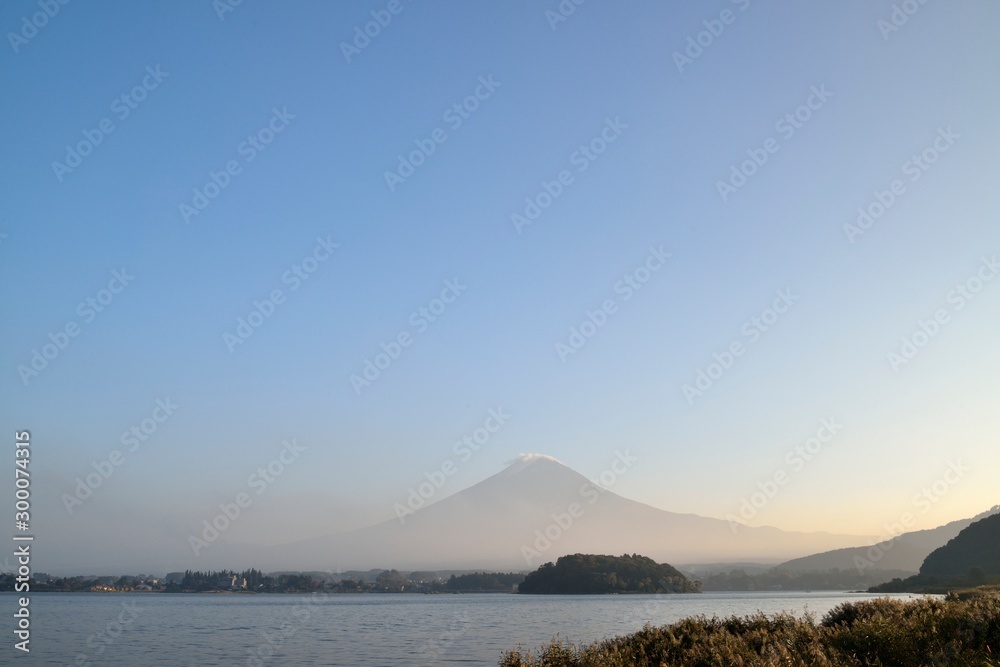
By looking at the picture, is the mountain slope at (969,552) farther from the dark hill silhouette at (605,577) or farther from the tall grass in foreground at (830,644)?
the tall grass in foreground at (830,644)

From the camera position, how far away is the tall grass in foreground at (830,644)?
53.6 feet

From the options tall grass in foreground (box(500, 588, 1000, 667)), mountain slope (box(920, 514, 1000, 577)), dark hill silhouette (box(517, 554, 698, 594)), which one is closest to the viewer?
tall grass in foreground (box(500, 588, 1000, 667))

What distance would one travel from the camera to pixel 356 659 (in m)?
38.5

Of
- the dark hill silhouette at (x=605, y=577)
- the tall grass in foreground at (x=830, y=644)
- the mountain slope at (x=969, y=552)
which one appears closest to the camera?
the tall grass in foreground at (x=830, y=644)

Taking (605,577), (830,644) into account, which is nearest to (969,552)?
(605,577)

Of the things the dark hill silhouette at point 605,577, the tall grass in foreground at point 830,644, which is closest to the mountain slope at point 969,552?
the dark hill silhouette at point 605,577

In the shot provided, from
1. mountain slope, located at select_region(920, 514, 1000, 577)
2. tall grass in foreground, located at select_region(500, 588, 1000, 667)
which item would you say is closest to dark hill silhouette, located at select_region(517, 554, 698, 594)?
mountain slope, located at select_region(920, 514, 1000, 577)

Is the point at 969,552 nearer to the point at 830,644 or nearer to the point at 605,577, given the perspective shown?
the point at 605,577

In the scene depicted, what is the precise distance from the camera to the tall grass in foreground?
16328 mm

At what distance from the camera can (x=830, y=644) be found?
1898 centimetres

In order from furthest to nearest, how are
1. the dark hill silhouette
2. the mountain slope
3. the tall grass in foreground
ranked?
the dark hill silhouette → the mountain slope → the tall grass in foreground

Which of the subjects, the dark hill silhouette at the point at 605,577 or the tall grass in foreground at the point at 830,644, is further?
the dark hill silhouette at the point at 605,577

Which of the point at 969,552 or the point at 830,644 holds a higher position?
the point at 830,644

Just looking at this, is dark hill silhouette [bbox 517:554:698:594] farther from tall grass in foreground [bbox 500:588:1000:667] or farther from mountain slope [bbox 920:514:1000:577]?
tall grass in foreground [bbox 500:588:1000:667]
